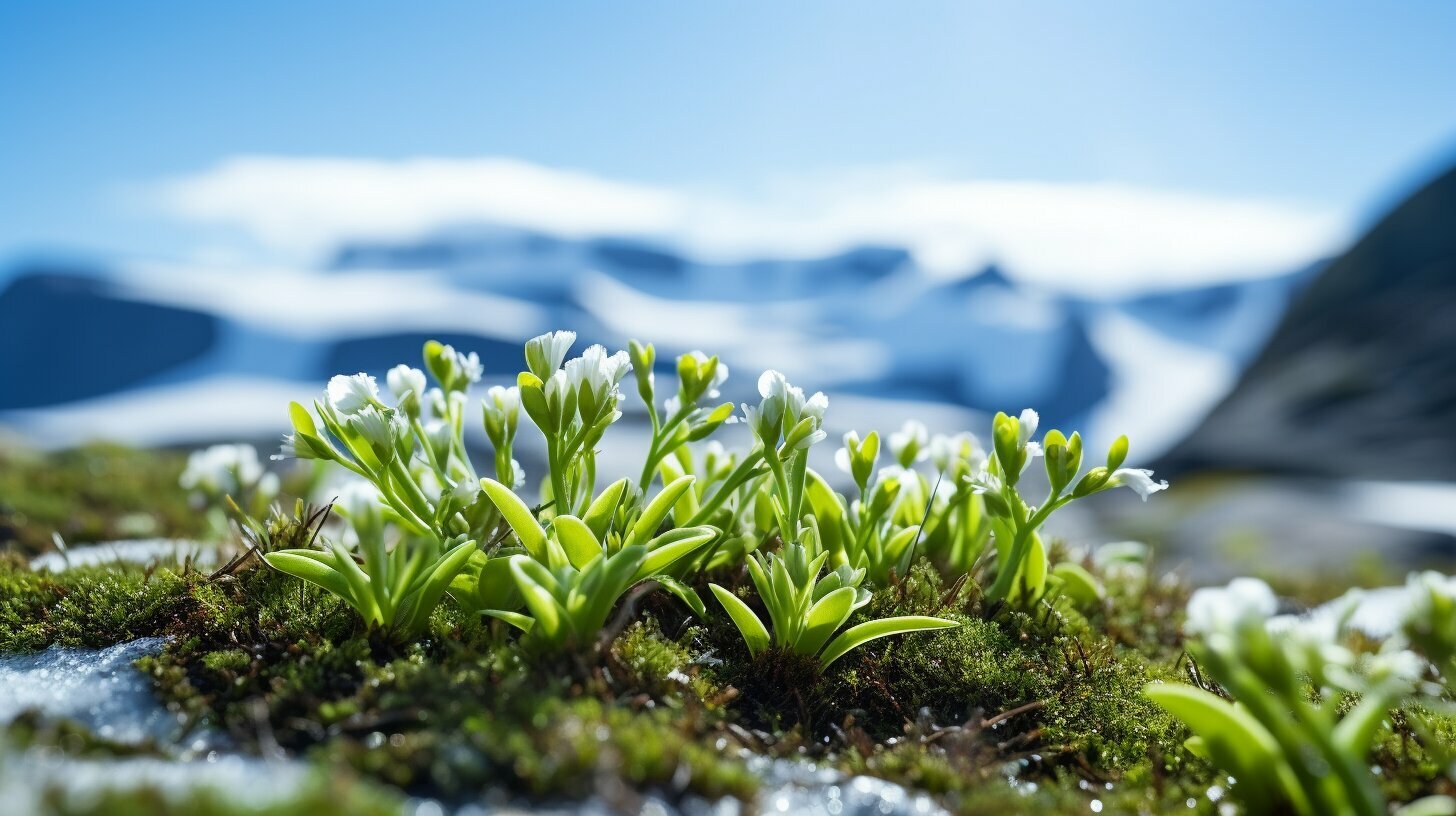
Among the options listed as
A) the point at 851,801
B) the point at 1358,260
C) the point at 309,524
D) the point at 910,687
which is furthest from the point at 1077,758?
the point at 1358,260

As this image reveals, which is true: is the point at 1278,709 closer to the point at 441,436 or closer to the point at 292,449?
the point at 441,436

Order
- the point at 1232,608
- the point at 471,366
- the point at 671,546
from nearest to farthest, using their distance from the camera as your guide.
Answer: the point at 1232,608
the point at 671,546
the point at 471,366

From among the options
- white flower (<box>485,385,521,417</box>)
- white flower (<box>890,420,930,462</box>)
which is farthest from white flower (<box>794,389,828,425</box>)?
white flower (<box>485,385,521,417</box>)

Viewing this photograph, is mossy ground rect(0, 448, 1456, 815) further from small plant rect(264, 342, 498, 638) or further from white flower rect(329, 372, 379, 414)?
white flower rect(329, 372, 379, 414)

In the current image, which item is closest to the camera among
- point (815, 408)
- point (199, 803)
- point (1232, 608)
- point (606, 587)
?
point (199, 803)

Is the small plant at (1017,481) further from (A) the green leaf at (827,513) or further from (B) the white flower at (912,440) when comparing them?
(A) the green leaf at (827,513)

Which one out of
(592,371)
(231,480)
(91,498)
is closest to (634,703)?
(592,371)
